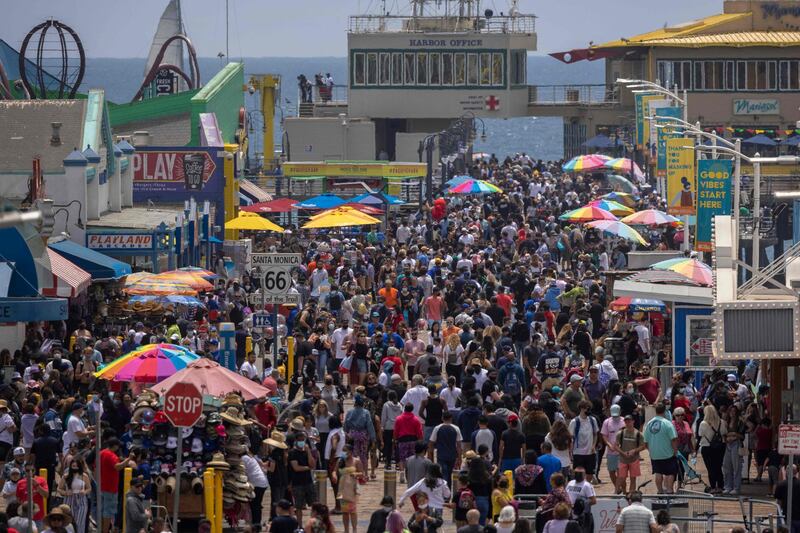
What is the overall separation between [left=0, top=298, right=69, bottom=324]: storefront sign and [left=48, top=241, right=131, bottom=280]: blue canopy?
4.86 m

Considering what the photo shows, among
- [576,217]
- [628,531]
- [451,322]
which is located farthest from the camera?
[576,217]

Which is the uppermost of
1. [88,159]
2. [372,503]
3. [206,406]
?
[88,159]

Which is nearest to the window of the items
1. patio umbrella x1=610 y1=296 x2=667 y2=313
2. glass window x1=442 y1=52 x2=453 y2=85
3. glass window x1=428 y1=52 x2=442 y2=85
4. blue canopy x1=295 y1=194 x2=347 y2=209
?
glass window x1=428 y1=52 x2=442 y2=85

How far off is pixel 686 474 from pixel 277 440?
209 inches

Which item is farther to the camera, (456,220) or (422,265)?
(456,220)

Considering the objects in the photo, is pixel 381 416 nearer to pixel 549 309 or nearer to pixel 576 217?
pixel 549 309

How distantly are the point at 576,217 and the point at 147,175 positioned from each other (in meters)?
10.4

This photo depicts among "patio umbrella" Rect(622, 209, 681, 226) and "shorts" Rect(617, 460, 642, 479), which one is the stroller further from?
"patio umbrella" Rect(622, 209, 681, 226)

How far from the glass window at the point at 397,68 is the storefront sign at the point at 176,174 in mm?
34341

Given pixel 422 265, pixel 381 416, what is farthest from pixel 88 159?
pixel 381 416

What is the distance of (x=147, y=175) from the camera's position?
42.5 m

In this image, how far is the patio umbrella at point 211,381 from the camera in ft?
58.4

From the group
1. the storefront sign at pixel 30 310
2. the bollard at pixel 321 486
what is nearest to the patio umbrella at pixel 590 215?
the storefront sign at pixel 30 310

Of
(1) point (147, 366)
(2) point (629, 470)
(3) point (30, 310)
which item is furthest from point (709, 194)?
(1) point (147, 366)
